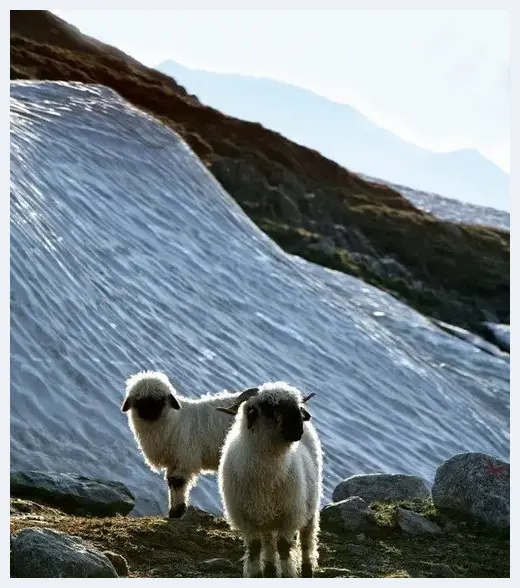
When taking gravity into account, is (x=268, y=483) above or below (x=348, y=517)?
above

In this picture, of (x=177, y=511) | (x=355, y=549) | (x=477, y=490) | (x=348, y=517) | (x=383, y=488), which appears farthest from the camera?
(x=383, y=488)

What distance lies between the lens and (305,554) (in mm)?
11312

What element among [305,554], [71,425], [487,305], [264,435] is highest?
[264,435]

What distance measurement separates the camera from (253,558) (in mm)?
10445

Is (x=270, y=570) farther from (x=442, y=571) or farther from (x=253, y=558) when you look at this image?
(x=442, y=571)

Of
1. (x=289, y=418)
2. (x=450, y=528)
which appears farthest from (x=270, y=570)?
(x=450, y=528)

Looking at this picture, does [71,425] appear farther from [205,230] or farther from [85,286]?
[205,230]

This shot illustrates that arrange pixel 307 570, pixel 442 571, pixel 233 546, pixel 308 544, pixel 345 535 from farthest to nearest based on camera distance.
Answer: pixel 345 535, pixel 233 546, pixel 442 571, pixel 308 544, pixel 307 570

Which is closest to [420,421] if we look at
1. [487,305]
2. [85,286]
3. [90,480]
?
[85,286]

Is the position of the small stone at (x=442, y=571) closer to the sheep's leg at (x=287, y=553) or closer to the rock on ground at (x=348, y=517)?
the rock on ground at (x=348, y=517)

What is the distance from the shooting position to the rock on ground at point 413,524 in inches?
603

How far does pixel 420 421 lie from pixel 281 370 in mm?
5205

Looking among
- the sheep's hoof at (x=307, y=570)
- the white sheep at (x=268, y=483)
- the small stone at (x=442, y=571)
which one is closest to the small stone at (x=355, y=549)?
the small stone at (x=442, y=571)

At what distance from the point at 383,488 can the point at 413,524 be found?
7.97ft
